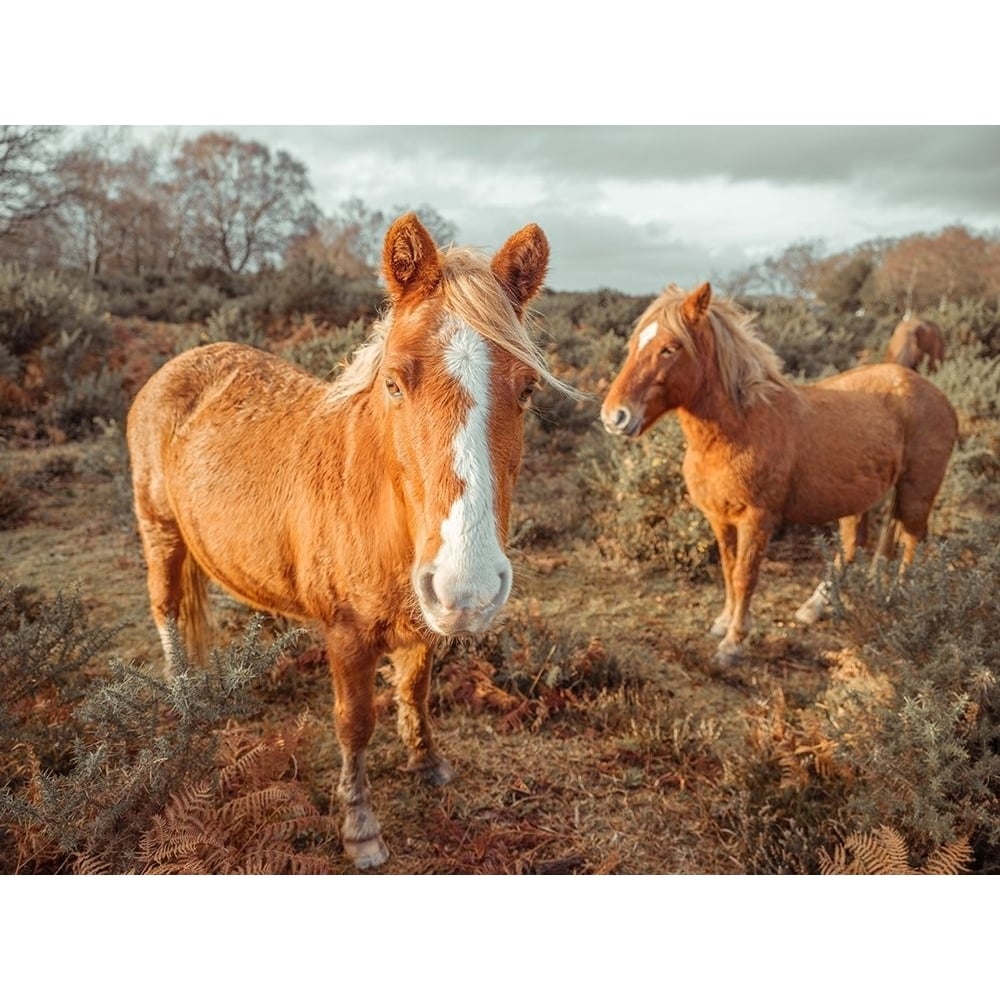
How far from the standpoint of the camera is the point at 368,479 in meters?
1.97

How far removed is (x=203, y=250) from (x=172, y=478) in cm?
265

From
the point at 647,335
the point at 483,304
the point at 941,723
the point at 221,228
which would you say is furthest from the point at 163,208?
the point at 941,723

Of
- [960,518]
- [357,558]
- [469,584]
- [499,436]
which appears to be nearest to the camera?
[469,584]

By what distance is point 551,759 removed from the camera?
8.59 feet

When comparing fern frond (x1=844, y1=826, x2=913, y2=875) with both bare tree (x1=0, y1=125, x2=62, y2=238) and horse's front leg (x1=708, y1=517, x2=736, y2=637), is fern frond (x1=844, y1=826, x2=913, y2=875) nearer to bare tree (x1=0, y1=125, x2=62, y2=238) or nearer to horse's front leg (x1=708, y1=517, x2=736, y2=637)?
horse's front leg (x1=708, y1=517, x2=736, y2=637)

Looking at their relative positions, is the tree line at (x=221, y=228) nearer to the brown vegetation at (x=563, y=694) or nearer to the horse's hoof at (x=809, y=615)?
the brown vegetation at (x=563, y=694)

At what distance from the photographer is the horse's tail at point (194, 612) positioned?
3039 mm

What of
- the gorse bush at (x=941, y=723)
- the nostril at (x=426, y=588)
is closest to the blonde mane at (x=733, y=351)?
the gorse bush at (x=941, y=723)

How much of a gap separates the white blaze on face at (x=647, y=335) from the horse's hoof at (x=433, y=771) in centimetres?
233

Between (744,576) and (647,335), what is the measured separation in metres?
1.47

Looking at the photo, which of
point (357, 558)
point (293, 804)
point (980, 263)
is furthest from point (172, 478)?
point (980, 263)

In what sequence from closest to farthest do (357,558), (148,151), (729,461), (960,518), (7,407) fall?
(357,558)
(148,151)
(729,461)
(960,518)
(7,407)

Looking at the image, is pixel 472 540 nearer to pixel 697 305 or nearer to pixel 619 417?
→ pixel 619 417
